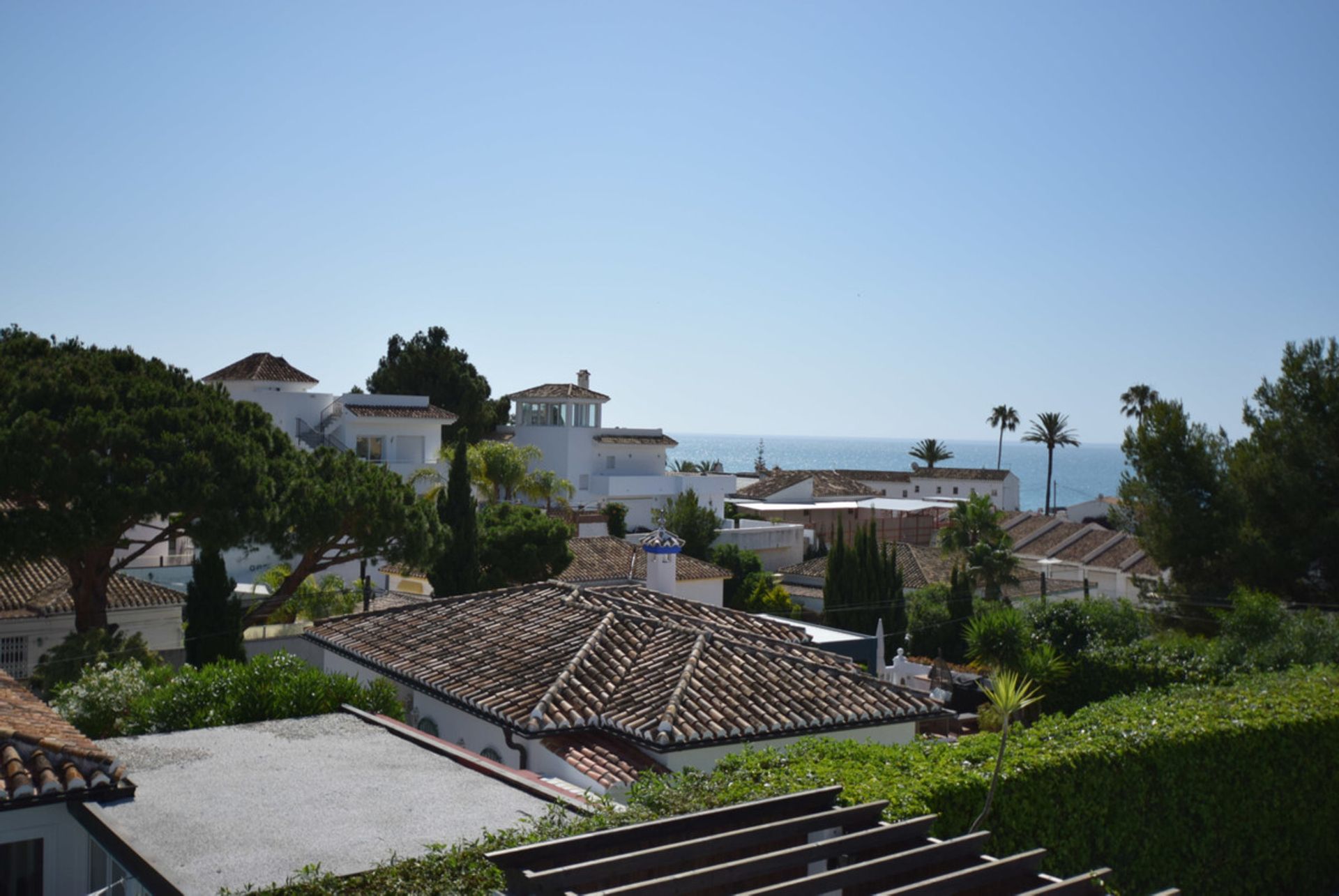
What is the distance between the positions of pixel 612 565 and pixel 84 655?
60.0 feet

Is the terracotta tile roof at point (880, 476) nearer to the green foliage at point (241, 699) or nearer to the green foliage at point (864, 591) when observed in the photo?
the green foliage at point (864, 591)

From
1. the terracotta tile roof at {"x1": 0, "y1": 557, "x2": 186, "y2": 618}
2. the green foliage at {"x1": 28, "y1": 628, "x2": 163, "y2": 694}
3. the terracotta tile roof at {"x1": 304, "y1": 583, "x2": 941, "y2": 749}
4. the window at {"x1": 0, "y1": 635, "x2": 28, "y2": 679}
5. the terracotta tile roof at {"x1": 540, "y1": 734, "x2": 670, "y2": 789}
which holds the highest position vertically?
the terracotta tile roof at {"x1": 304, "y1": 583, "x2": 941, "y2": 749}

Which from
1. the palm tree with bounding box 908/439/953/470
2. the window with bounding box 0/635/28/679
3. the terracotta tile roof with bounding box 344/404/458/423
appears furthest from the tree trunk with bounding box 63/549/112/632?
the palm tree with bounding box 908/439/953/470

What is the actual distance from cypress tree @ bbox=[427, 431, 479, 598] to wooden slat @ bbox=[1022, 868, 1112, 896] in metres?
25.8

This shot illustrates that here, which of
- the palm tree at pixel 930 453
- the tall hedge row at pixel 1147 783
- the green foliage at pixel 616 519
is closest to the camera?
the tall hedge row at pixel 1147 783

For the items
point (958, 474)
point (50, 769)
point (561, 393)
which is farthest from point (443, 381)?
point (50, 769)

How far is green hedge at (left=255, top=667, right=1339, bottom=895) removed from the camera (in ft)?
22.4

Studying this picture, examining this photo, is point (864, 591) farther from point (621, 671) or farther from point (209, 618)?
point (621, 671)

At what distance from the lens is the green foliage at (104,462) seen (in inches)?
843

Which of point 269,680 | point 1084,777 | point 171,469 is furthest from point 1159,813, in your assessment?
point 171,469

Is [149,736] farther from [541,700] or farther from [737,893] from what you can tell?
[737,893]

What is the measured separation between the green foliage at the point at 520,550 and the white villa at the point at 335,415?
16005 millimetres

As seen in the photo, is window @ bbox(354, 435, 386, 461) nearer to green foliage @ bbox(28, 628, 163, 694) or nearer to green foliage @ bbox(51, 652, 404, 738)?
green foliage @ bbox(28, 628, 163, 694)

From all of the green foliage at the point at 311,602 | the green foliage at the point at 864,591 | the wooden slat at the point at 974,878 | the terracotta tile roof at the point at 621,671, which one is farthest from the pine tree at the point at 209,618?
the green foliage at the point at 864,591
